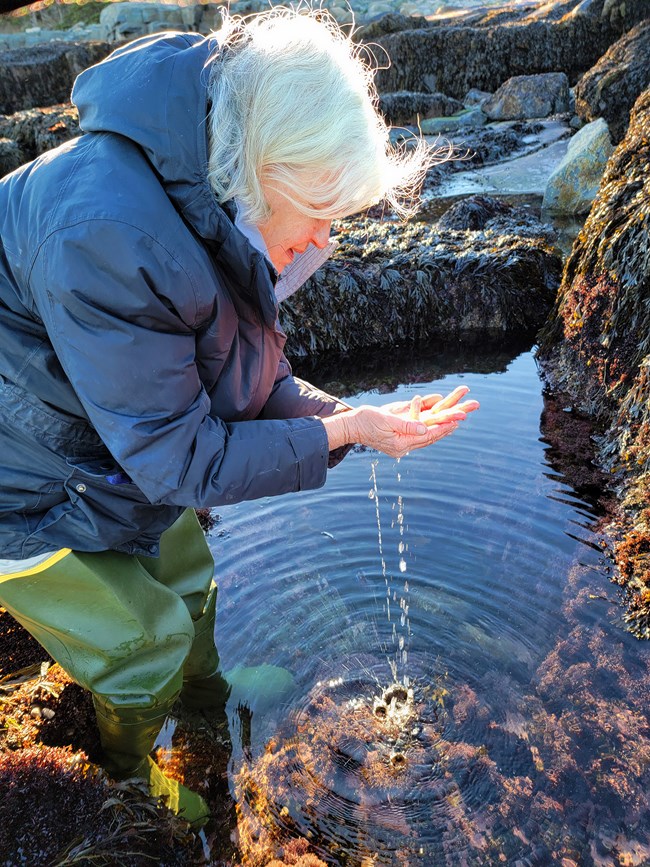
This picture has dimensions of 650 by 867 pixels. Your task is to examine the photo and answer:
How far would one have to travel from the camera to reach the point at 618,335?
4715mm

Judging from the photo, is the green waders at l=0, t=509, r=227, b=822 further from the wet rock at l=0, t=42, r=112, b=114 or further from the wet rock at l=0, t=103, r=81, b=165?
the wet rock at l=0, t=42, r=112, b=114

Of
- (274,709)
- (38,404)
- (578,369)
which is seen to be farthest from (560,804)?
(578,369)

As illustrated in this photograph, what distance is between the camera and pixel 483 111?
60.2ft

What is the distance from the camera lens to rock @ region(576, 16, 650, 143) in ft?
37.1

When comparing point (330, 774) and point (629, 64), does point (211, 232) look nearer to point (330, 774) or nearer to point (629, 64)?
point (330, 774)

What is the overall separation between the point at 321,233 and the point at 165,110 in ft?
2.06

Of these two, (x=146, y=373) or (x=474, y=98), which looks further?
(x=474, y=98)

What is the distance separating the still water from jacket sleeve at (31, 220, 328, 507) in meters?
1.23

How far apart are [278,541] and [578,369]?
2.58m

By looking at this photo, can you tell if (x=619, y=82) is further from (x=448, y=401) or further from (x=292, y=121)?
(x=292, y=121)


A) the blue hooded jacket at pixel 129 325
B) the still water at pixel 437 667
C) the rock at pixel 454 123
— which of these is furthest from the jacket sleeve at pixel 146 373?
the rock at pixel 454 123

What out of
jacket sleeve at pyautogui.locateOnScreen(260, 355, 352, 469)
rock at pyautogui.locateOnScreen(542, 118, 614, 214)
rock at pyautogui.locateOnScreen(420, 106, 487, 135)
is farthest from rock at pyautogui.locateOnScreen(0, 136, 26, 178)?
jacket sleeve at pyautogui.locateOnScreen(260, 355, 352, 469)

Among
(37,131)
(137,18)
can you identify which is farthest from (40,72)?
(37,131)

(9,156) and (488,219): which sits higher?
(9,156)
